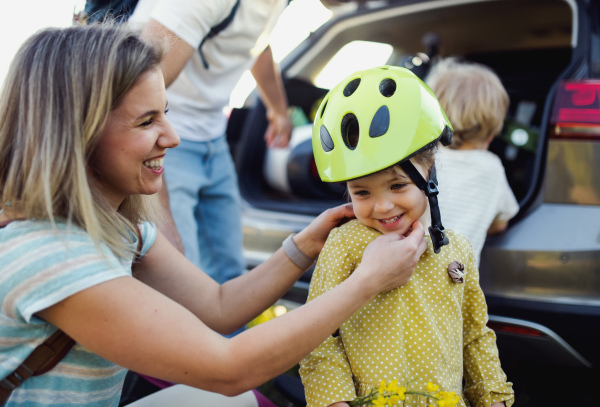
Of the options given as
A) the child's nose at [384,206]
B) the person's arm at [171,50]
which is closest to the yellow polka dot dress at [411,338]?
the child's nose at [384,206]

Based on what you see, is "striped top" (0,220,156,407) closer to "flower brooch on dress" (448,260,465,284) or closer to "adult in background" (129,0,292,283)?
"adult in background" (129,0,292,283)

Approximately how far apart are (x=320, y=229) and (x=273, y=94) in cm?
133

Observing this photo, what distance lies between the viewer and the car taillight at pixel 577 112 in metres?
2.25

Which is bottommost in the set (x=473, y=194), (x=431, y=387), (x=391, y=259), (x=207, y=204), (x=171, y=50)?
(x=207, y=204)

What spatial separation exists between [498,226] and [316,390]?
1.23m

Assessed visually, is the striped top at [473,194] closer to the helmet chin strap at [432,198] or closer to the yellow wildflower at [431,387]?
the helmet chin strap at [432,198]

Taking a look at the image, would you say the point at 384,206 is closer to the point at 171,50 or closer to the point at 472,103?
the point at 171,50

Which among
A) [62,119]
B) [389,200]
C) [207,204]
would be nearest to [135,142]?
[62,119]

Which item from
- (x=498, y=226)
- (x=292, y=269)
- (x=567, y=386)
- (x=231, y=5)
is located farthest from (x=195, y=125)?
(x=567, y=386)

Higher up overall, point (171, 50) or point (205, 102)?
point (171, 50)

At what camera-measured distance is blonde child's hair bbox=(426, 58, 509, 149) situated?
7.77 ft

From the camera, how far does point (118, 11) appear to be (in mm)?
1935

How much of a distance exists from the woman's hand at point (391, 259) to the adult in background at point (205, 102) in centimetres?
88

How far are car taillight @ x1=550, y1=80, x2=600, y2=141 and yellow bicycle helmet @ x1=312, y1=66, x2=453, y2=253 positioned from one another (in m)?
0.94
